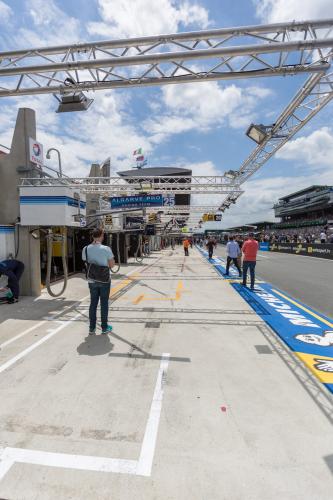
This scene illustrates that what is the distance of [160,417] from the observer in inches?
112

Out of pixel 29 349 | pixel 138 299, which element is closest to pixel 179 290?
pixel 138 299

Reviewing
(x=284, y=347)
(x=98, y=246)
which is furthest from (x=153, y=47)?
(x=284, y=347)

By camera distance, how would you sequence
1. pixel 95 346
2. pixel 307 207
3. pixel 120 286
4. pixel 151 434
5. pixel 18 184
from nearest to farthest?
pixel 151 434, pixel 95 346, pixel 18 184, pixel 120 286, pixel 307 207

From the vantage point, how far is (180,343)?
480 centimetres

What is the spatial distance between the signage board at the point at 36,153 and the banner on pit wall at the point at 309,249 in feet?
68.0

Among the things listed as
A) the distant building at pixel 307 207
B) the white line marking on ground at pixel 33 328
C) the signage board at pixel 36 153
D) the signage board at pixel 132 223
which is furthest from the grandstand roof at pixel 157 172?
the distant building at pixel 307 207

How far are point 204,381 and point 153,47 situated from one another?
6.75m

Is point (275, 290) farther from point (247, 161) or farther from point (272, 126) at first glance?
point (247, 161)

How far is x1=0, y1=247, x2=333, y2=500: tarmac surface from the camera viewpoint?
6.88 feet

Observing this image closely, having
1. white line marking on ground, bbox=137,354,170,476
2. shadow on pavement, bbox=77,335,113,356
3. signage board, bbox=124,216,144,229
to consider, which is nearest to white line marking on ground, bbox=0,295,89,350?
shadow on pavement, bbox=77,335,113,356

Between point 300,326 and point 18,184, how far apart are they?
8.36 meters

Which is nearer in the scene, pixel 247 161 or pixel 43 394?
pixel 43 394

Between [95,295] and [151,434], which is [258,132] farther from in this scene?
[151,434]

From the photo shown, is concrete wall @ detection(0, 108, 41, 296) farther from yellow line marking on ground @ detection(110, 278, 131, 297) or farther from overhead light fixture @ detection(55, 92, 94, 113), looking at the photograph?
yellow line marking on ground @ detection(110, 278, 131, 297)
